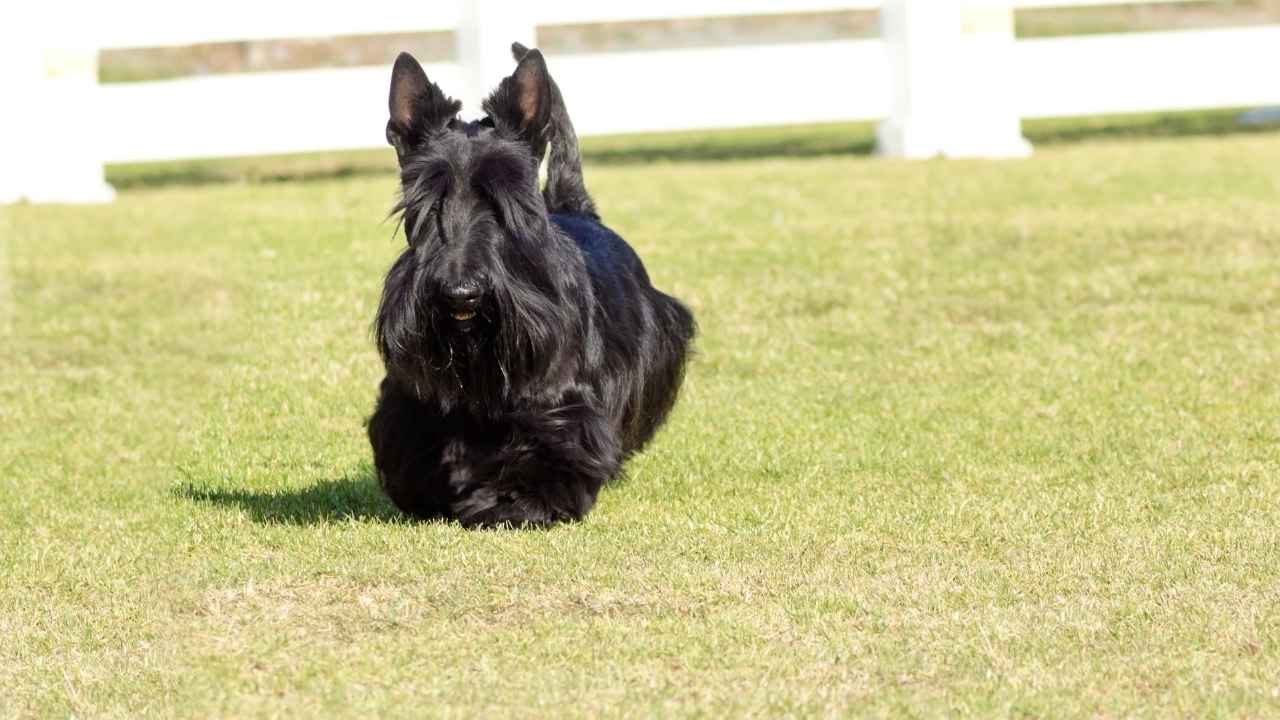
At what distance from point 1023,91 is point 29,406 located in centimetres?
1134

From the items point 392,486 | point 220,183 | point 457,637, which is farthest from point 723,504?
point 220,183

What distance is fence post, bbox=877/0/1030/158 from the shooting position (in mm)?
17438

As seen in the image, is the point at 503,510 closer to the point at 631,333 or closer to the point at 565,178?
the point at 631,333

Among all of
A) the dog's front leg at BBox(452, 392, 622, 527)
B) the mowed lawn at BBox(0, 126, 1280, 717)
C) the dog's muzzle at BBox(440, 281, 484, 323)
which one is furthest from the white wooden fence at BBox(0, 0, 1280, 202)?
the dog's muzzle at BBox(440, 281, 484, 323)

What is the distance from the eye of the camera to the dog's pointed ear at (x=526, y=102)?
21.9 ft

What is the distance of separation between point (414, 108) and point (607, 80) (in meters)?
12.0

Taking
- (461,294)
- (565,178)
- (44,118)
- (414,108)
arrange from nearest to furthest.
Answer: (461,294) < (414,108) < (565,178) < (44,118)

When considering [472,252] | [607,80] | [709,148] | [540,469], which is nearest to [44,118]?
[607,80]

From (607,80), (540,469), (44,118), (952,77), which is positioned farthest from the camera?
(607,80)

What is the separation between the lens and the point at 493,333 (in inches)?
253

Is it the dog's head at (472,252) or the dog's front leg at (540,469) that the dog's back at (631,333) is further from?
the dog's head at (472,252)

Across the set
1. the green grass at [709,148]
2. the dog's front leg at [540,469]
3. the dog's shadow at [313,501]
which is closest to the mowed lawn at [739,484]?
the dog's shadow at [313,501]

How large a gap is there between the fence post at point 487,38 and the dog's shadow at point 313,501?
356 inches

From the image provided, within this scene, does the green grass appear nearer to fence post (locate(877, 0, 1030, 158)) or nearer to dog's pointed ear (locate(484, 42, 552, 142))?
fence post (locate(877, 0, 1030, 158))
